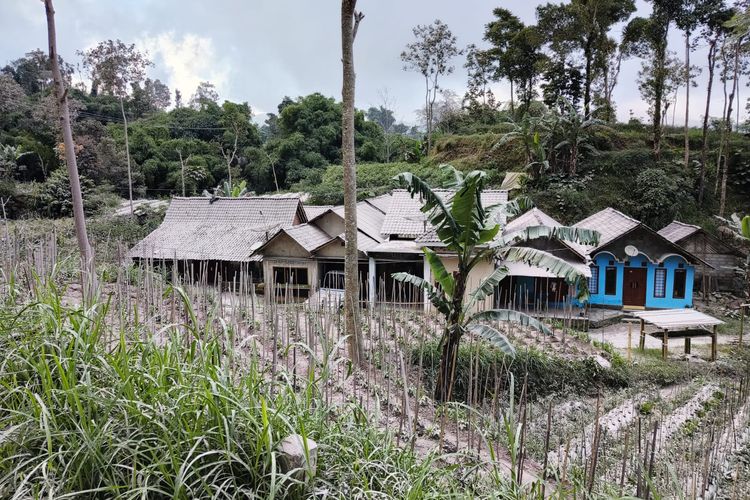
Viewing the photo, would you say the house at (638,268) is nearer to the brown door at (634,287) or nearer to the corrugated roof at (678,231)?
the brown door at (634,287)

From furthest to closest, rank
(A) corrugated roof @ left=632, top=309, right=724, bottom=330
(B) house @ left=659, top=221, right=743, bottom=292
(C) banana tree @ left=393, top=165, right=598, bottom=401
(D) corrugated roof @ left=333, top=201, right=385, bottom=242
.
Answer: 1. (D) corrugated roof @ left=333, top=201, right=385, bottom=242
2. (B) house @ left=659, top=221, right=743, bottom=292
3. (A) corrugated roof @ left=632, top=309, right=724, bottom=330
4. (C) banana tree @ left=393, top=165, right=598, bottom=401

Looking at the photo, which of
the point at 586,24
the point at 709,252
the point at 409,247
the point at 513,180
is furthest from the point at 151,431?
the point at 586,24

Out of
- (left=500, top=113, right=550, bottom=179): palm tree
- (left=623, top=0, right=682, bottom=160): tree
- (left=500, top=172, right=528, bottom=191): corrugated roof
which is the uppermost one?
(left=623, top=0, right=682, bottom=160): tree

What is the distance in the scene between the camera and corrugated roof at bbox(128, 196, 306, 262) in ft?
50.1

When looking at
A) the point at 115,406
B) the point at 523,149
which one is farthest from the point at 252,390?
the point at 523,149

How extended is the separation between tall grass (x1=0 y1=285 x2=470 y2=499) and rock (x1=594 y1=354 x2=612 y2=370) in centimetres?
725

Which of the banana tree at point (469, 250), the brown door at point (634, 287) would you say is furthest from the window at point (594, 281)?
the banana tree at point (469, 250)

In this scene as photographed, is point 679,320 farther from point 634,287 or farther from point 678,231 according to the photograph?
point 678,231

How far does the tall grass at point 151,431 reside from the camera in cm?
187

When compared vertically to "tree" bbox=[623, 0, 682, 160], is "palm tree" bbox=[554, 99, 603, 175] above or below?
below

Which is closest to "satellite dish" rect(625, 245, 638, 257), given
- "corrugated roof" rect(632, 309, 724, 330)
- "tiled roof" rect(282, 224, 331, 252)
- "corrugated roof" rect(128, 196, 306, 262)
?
"corrugated roof" rect(632, 309, 724, 330)

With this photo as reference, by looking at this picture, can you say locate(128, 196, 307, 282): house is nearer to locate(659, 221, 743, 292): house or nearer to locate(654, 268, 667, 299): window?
locate(654, 268, 667, 299): window

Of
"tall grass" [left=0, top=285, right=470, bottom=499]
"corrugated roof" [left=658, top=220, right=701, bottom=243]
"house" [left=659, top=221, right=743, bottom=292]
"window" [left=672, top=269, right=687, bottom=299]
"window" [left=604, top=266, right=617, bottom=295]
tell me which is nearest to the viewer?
"tall grass" [left=0, top=285, right=470, bottom=499]

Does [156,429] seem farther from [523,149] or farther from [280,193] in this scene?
[280,193]
